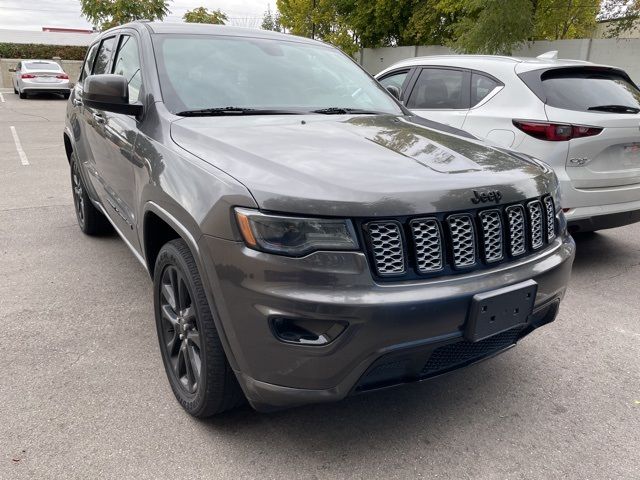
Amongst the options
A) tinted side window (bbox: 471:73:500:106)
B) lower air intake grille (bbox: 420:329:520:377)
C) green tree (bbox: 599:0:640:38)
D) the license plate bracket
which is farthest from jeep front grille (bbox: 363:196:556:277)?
green tree (bbox: 599:0:640:38)

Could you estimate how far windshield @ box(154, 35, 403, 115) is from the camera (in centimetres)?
292

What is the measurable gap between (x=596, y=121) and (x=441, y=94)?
5.14 ft

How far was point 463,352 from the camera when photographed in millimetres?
2186

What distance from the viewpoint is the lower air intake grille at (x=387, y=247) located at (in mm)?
1892

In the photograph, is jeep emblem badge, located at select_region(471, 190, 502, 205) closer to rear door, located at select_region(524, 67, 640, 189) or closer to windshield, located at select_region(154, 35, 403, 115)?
windshield, located at select_region(154, 35, 403, 115)

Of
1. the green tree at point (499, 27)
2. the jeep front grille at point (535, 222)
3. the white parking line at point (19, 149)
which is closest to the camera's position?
the jeep front grille at point (535, 222)

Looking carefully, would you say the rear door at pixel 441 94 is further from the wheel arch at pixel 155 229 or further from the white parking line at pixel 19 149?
the white parking line at pixel 19 149

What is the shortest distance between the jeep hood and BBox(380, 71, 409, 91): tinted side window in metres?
3.07

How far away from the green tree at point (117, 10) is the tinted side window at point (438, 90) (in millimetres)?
19699

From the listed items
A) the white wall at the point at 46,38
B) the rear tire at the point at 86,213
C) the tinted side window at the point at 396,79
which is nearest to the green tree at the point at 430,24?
the tinted side window at the point at 396,79

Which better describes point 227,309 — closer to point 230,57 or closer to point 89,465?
point 89,465

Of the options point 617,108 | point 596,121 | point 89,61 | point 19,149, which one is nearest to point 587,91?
point 617,108

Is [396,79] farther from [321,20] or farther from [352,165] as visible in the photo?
[321,20]

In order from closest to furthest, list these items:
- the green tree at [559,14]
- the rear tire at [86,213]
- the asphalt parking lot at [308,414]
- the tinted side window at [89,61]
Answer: the asphalt parking lot at [308,414], the tinted side window at [89,61], the rear tire at [86,213], the green tree at [559,14]
